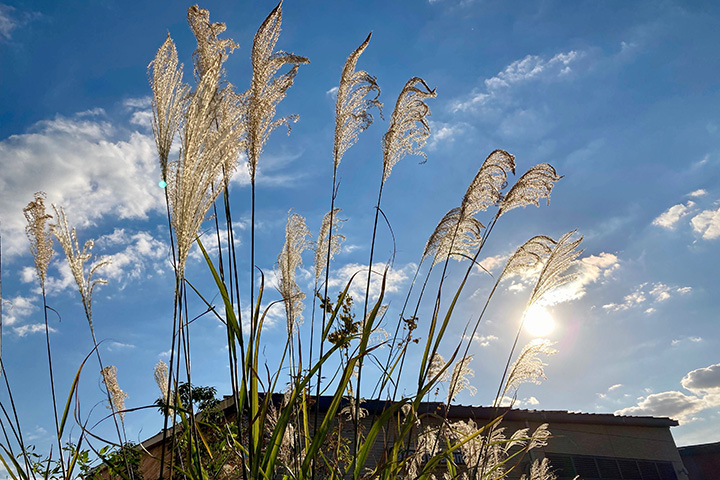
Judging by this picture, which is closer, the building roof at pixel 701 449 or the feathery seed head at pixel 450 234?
the feathery seed head at pixel 450 234

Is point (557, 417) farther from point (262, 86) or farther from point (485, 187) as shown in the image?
point (262, 86)

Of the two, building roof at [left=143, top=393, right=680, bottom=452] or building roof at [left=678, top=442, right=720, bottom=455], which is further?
building roof at [left=678, top=442, right=720, bottom=455]

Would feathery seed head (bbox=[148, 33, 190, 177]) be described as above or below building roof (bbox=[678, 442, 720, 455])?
above

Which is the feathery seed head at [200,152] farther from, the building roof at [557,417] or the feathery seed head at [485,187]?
the building roof at [557,417]

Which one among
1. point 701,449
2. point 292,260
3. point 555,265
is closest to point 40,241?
point 292,260

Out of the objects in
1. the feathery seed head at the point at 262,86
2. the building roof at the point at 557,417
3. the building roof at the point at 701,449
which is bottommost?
the building roof at the point at 701,449

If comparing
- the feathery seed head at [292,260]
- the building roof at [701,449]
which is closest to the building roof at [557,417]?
the building roof at [701,449]

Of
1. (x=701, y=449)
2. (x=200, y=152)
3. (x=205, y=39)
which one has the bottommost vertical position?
(x=701, y=449)

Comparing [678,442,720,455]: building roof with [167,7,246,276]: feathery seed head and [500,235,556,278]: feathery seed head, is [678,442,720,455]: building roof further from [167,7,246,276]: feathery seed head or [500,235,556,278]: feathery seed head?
[167,7,246,276]: feathery seed head

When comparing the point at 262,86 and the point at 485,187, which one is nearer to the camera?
the point at 262,86

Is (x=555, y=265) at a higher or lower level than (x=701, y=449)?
higher

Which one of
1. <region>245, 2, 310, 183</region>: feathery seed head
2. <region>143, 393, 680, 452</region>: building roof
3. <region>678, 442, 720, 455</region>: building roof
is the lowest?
<region>678, 442, 720, 455</region>: building roof

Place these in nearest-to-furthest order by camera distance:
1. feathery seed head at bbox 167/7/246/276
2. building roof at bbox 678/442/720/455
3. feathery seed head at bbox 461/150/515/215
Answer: feathery seed head at bbox 167/7/246/276, feathery seed head at bbox 461/150/515/215, building roof at bbox 678/442/720/455

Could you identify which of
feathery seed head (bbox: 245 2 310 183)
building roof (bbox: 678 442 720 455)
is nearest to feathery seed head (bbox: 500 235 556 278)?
feathery seed head (bbox: 245 2 310 183)
